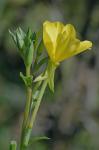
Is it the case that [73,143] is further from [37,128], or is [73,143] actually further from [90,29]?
[90,29]

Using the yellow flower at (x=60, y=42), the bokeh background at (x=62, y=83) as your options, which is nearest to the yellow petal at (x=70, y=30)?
the yellow flower at (x=60, y=42)

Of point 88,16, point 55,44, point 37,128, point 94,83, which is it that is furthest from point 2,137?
point 55,44

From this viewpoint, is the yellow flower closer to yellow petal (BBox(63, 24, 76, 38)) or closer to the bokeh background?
yellow petal (BBox(63, 24, 76, 38))

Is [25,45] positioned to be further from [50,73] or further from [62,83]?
[62,83]

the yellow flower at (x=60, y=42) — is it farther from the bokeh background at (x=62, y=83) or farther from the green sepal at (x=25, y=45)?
the bokeh background at (x=62, y=83)

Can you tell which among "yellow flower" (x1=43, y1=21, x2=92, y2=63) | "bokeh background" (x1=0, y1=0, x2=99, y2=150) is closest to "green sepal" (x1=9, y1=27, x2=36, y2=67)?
"yellow flower" (x1=43, y1=21, x2=92, y2=63)
